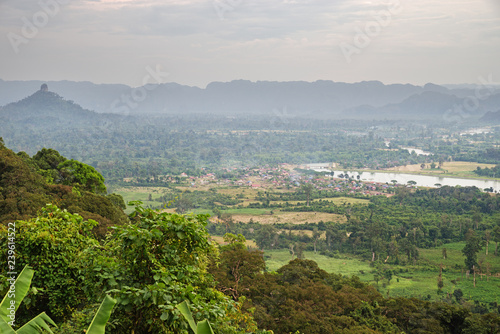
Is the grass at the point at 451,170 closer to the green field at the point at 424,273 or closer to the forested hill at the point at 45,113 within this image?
the green field at the point at 424,273

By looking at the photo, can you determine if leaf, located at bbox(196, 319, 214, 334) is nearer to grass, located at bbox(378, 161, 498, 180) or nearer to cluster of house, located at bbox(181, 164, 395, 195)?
cluster of house, located at bbox(181, 164, 395, 195)

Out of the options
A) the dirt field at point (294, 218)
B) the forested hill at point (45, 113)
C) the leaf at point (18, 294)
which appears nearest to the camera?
the leaf at point (18, 294)

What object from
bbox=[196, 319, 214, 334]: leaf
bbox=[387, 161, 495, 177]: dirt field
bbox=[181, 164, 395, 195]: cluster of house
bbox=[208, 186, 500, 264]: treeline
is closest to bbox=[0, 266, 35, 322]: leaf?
bbox=[196, 319, 214, 334]: leaf

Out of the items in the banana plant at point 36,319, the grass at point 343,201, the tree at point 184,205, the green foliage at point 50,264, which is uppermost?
the banana plant at point 36,319

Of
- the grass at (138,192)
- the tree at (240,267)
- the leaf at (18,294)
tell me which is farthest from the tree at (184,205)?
the leaf at (18,294)

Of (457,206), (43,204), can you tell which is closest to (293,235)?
(457,206)

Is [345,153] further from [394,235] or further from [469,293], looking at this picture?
[469,293]
